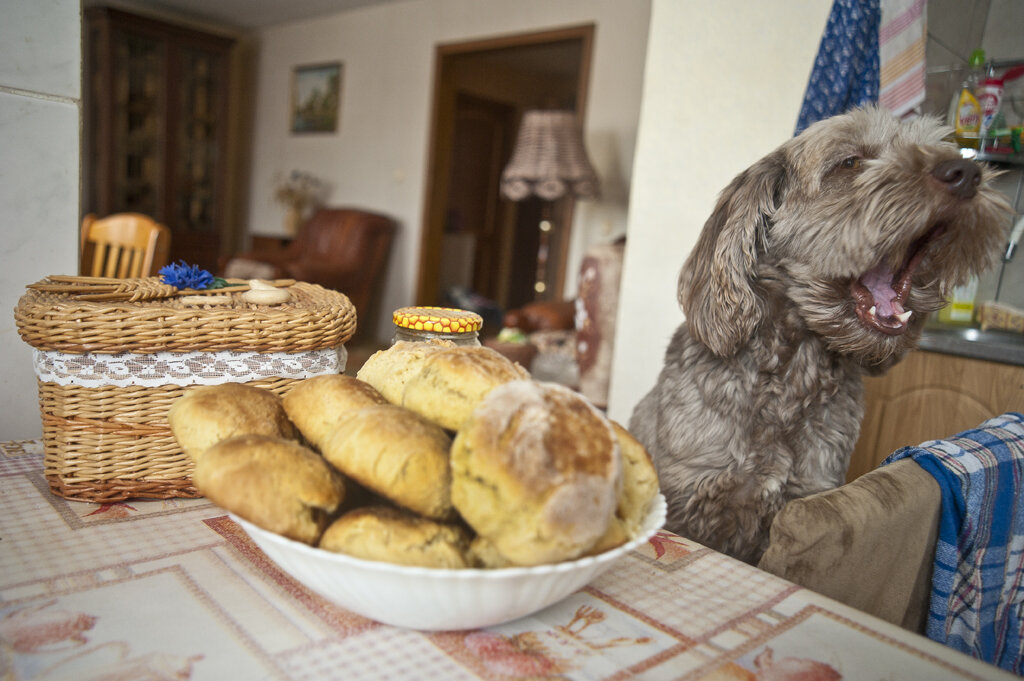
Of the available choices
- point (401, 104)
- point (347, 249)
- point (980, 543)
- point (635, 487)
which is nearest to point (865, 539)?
point (980, 543)

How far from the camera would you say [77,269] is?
3.88 ft

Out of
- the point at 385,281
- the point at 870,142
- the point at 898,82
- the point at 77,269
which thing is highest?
the point at 898,82

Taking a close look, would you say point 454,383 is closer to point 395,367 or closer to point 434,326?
point 395,367

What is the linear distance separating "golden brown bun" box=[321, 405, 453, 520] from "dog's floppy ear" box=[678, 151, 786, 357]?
0.79m

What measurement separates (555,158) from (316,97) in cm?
358

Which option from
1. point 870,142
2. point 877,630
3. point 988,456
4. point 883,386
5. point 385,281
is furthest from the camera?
point 385,281

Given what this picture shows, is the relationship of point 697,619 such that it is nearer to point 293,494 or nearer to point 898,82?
point 293,494

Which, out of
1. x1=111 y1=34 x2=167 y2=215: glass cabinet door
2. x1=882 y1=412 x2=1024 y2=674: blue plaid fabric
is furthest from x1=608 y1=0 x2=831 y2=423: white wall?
x1=111 y1=34 x2=167 y2=215: glass cabinet door

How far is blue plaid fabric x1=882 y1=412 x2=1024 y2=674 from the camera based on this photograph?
0.90 metres

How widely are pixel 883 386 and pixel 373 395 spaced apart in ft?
7.02

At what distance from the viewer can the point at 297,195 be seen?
21.7 feet

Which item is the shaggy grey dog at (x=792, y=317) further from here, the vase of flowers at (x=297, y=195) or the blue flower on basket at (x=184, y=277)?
the vase of flowers at (x=297, y=195)

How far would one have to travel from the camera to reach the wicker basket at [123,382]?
766 mm

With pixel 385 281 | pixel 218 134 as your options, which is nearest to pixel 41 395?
pixel 385 281
